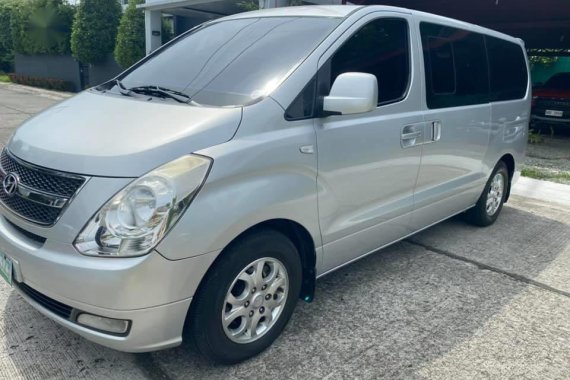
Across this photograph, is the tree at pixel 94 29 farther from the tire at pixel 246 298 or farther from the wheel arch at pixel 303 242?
the tire at pixel 246 298

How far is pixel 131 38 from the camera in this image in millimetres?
17672

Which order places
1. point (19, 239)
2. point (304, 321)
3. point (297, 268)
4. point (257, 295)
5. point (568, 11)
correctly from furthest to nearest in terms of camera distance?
point (568, 11) → point (304, 321) → point (297, 268) → point (257, 295) → point (19, 239)

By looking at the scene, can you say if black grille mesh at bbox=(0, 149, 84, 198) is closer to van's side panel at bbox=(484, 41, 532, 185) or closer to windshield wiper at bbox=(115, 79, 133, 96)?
windshield wiper at bbox=(115, 79, 133, 96)

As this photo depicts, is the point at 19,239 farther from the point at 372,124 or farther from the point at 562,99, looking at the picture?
the point at 562,99

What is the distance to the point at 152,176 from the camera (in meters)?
2.10

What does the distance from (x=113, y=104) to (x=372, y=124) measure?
5.04 feet

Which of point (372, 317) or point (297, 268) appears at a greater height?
point (297, 268)

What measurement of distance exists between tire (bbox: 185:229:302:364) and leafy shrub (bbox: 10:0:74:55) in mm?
23972

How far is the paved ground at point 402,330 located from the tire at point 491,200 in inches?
22.2

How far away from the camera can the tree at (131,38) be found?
58.0 ft

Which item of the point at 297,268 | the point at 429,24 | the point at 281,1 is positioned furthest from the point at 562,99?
the point at 297,268

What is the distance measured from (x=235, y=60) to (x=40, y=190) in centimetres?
133

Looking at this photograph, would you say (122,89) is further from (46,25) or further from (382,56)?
(46,25)

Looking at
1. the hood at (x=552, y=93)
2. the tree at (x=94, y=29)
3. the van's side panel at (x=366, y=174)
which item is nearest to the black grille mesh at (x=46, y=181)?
the van's side panel at (x=366, y=174)
